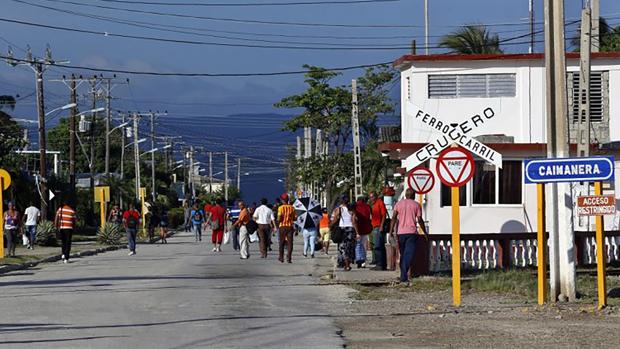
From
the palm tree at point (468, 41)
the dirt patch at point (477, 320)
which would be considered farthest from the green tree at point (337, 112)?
the dirt patch at point (477, 320)

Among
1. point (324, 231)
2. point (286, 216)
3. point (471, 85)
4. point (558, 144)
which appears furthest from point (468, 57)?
point (558, 144)

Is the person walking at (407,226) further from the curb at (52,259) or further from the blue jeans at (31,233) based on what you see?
the blue jeans at (31,233)

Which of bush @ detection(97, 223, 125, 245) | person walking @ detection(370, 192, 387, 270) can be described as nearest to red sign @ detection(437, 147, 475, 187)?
person walking @ detection(370, 192, 387, 270)

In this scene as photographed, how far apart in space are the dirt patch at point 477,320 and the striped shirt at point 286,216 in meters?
9.83

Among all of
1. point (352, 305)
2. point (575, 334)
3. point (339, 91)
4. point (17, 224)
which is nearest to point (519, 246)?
point (352, 305)

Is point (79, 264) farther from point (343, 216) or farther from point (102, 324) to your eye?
point (102, 324)

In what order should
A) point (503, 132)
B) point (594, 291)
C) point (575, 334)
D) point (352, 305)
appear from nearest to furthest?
1. point (575, 334)
2. point (352, 305)
3. point (594, 291)
4. point (503, 132)

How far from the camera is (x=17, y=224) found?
37625 mm

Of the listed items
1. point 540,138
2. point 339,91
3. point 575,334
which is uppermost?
point 339,91

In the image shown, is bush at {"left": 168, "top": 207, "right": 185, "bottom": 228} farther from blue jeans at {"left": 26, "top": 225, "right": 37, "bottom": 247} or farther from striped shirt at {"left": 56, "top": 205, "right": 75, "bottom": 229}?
striped shirt at {"left": 56, "top": 205, "right": 75, "bottom": 229}

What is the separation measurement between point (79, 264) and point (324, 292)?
1277cm

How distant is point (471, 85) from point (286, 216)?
20.7ft

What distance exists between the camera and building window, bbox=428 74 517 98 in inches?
1265

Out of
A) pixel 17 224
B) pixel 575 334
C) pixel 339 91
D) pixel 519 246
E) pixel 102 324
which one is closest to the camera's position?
pixel 575 334
